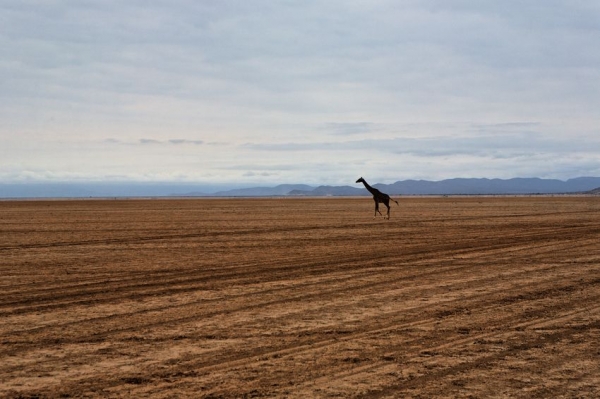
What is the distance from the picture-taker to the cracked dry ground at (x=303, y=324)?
662 centimetres

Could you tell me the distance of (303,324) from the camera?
920cm

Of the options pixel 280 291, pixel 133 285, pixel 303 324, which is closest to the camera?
pixel 303 324

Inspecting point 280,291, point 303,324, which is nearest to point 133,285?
point 280,291

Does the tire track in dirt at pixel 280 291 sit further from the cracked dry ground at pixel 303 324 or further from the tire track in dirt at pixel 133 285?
the tire track in dirt at pixel 133 285

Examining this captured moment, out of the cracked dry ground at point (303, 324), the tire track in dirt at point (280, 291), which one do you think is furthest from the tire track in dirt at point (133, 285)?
the tire track in dirt at point (280, 291)

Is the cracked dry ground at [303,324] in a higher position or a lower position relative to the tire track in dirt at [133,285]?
lower

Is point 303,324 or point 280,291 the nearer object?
point 303,324

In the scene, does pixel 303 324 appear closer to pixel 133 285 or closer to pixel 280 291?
pixel 280 291

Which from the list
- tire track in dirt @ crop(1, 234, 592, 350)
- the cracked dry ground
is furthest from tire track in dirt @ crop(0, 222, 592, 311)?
tire track in dirt @ crop(1, 234, 592, 350)

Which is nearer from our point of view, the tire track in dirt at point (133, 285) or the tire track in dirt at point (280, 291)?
the tire track in dirt at point (280, 291)

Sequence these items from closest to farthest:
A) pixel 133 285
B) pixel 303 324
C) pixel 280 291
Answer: pixel 303 324, pixel 280 291, pixel 133 285

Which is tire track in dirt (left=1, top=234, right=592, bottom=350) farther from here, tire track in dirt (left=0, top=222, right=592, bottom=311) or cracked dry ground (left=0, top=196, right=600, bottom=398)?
tire track in dirt (left=0, top=222, right=592, bottom=311)

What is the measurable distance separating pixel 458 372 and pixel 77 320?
5517 millimetres

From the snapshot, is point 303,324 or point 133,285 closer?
point 303,324
